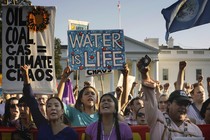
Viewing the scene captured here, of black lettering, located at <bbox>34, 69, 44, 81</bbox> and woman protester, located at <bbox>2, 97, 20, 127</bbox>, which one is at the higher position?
black lettering, located at <bbox>34, 69, 44, 81</bbox>

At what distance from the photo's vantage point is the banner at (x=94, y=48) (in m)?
8.54

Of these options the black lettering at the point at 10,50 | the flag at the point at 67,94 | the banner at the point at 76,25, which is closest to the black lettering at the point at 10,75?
the black lettering at the point at 10,50

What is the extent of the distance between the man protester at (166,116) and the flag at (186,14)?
12.6 ft

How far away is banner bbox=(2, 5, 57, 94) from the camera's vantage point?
6812 millimetres

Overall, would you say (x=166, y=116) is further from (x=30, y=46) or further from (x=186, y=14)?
(x=186, y=14)

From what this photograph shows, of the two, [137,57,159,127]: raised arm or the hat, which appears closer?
[137,57,159,127]: raised arm

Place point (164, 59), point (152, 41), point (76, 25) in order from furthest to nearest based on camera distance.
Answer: point (152, 41), point (164, 59), point (76, 25)

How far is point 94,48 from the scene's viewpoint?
879 cm

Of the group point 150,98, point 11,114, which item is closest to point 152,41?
point 11,114

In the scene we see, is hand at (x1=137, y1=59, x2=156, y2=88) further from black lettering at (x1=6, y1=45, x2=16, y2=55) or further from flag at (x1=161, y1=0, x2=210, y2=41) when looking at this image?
flag at (x1=161, y1=0, x2=210, y2=41)

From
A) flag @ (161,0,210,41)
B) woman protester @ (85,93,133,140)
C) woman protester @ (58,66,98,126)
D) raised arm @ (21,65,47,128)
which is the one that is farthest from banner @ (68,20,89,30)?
woman protester @ (85,93,133,140)

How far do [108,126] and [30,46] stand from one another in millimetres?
2483

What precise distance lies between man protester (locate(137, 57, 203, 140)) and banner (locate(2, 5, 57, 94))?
2610 millimetres

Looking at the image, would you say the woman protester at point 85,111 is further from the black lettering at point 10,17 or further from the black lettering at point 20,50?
the black lettering at point 10,17
